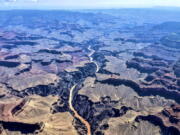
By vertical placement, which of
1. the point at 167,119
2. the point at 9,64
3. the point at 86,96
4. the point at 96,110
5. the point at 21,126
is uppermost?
the point at 167,119

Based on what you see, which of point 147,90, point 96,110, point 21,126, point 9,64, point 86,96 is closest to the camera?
point 21,126

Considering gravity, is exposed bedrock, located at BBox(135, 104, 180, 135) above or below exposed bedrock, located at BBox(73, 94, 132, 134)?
above

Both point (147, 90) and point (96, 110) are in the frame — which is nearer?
point (96, 110)

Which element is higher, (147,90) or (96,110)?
(147,90)

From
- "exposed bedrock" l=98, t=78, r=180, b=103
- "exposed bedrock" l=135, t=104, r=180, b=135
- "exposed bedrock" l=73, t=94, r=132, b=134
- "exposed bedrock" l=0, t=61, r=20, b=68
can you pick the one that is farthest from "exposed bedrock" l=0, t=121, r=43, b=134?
"exposed bedrock" l=0, t=61, r=20, b=68

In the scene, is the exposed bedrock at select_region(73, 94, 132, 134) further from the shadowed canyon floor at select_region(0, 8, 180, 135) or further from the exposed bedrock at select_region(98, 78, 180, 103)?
the exposed bedrock at select_region(98, 78, 180, 103)

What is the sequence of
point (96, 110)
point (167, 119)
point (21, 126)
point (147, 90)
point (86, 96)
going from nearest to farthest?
point (21, 126) → point (167, 119) → point (96, 110) → point (86, 96) → point (147, 90)

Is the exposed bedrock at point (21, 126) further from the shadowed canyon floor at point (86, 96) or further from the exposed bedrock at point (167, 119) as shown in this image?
the exposed bedrock at point (167, 119)

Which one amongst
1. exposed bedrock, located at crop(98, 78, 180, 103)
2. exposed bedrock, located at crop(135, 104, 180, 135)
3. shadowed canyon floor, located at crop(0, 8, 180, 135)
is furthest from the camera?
exposed bedrock, located at crop(98, 78, 180, 103)

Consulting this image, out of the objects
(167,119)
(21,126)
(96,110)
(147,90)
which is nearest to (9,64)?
(96,110)

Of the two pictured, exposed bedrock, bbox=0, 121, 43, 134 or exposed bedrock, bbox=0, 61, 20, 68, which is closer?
exposed bedrock, bbox=0, 121, 43, 134

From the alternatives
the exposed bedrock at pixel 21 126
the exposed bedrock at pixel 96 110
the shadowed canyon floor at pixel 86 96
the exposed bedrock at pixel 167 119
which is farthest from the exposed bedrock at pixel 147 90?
the exposed bedrock at pixel 21 126

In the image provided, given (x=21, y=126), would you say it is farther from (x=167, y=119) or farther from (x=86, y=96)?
(x=167, y=119)
